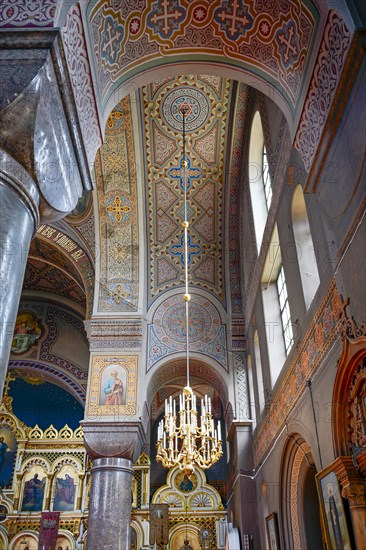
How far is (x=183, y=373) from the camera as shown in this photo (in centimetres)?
1112

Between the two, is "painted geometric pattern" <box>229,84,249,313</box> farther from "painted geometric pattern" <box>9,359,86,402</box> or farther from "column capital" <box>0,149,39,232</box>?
"column capital" <box>0,149,39,232</box>

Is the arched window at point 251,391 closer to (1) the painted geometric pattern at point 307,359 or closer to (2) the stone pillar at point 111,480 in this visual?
(1) the painted geometric pattern at point 307,359

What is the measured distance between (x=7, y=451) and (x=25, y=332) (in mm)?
3444

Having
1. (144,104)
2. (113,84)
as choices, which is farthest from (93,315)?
(113,84)

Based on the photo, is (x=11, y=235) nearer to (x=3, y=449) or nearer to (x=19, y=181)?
(x=19, y=181)

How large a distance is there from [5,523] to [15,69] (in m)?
12.8

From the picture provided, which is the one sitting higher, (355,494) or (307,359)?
(307,359)

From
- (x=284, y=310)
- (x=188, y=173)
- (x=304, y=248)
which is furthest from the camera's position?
(x=188, y=173)

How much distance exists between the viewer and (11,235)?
3.37m

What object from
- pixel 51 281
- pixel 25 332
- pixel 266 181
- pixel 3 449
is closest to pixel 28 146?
pixel 266 181

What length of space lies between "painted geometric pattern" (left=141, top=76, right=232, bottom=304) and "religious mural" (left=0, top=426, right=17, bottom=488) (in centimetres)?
713

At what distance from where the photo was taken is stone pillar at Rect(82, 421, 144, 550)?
8.24 m

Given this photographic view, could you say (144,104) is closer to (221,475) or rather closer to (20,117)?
(20,117)

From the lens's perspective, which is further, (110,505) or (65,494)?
(65,494)
